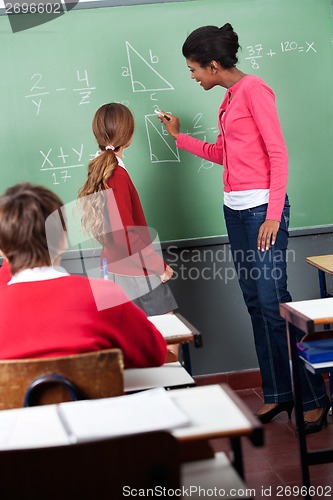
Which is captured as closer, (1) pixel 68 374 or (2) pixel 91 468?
(2) pixel 91 468

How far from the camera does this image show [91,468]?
132 cm

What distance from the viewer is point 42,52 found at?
157 inches

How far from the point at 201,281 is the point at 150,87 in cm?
109

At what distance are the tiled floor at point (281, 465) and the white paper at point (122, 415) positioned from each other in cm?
125

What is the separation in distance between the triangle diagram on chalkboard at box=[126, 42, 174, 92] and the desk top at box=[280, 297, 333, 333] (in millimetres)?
1814

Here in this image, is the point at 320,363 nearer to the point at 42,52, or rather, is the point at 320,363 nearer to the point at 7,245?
the point at 7,245

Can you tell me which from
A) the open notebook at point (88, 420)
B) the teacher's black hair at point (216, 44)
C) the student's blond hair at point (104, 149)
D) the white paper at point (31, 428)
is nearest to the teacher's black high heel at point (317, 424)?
the student's blond hair at point (104, 149)

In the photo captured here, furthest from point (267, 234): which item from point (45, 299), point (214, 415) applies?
point (214, 415)

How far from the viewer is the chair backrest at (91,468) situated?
1.30 m

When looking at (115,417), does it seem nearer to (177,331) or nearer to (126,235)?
(177,331)

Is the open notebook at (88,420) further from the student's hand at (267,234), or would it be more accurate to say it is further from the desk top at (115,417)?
the student's hand at (267,234)

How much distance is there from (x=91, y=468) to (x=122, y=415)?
0.24 metres

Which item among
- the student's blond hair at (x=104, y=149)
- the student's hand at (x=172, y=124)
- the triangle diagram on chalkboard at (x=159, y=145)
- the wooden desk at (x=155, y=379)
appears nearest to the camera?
the wooden desk at (x=155, y=379)

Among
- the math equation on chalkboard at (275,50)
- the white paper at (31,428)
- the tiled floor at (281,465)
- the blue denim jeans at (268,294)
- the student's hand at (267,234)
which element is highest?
the math equation on chalkboard at (275,50)
